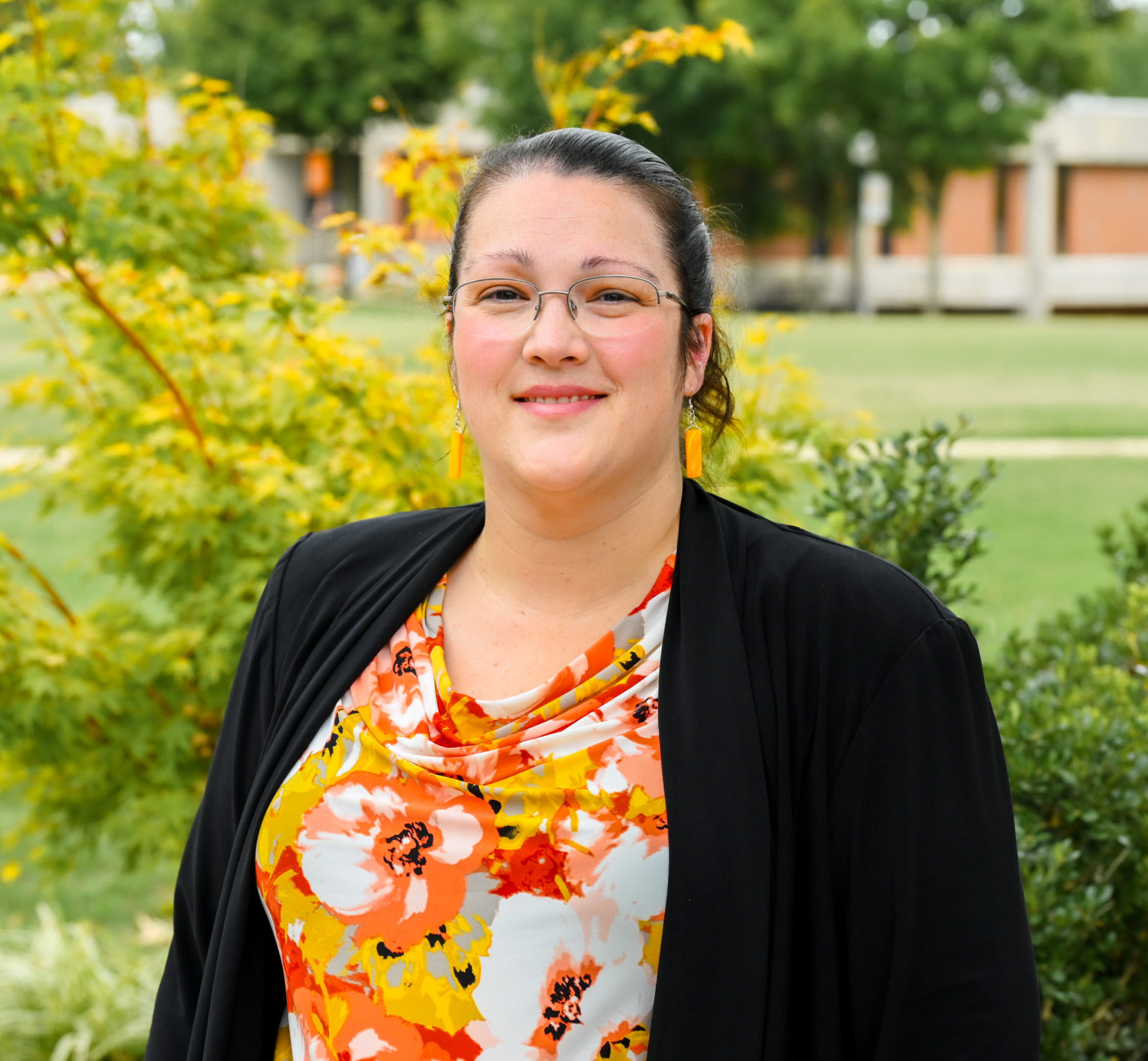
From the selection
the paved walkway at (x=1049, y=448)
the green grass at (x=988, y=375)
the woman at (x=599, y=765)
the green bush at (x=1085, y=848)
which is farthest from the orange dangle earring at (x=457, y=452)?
the paved walkway at (x=1049, y=448)

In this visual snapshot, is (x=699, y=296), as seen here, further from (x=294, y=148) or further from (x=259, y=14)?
(x=294, y=148)

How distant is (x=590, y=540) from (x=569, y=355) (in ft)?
0.87

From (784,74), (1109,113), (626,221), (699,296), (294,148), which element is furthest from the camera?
(294,148)

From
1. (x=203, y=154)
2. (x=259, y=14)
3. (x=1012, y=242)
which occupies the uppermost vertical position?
(x=259, y=14)

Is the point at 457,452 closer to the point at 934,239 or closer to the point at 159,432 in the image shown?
the point at 159,432

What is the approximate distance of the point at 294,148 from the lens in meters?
43.7

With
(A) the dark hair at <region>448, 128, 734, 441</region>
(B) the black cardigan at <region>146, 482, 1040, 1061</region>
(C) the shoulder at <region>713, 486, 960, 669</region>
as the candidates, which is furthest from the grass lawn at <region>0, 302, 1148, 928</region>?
(B) the black cardigan at <region>146, 482, 1040, 1061</region>

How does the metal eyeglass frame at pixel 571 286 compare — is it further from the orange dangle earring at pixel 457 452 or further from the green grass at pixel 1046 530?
the green grass at pixel 1046 530

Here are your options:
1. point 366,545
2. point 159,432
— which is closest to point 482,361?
point 366,545

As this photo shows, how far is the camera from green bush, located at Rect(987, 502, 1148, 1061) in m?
2.63

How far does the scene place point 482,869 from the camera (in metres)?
1.60

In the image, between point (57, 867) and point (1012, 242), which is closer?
point (57, 867)

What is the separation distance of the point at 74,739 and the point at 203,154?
1.97 m

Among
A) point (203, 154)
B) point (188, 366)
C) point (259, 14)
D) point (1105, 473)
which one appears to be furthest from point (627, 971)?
point (259, 14)
